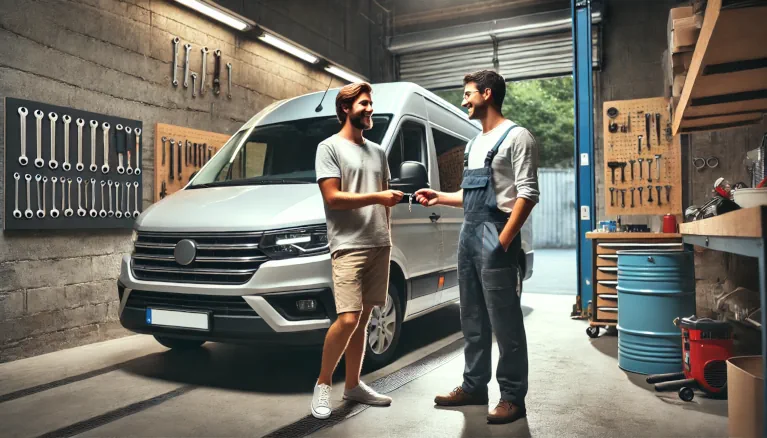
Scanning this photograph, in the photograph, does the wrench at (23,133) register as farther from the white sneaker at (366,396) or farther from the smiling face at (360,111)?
the white sneaker at (366,396)

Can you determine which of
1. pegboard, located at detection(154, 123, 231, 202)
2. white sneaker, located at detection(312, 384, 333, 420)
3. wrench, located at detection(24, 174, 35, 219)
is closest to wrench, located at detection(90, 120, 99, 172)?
wrench, located at detection(24, 174, 35, 219)

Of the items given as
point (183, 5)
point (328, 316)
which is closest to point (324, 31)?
point (183, 5)

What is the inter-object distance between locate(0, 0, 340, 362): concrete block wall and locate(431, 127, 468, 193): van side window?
2.73 metres

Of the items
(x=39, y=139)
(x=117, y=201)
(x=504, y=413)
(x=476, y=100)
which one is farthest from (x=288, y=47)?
(x=504, y=413)

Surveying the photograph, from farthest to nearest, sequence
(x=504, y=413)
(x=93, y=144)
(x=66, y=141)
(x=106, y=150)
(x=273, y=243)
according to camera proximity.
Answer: (x=106, y=150), (x=93, y=144), (x=66, y=141), (x=273, y=243), (x=504, y=413)

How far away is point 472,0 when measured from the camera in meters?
9.57

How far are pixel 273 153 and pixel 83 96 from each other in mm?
1841

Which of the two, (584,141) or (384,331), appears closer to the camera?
(384,331)

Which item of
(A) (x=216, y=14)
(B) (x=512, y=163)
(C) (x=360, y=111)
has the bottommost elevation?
(B) (x=512, y=163)

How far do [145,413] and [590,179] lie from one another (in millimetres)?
4803

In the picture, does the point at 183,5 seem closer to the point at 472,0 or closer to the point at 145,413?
the point at 145,413

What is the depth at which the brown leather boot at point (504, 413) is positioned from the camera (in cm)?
294

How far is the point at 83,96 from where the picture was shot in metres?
4.97

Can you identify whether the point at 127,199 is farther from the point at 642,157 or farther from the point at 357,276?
the point at 642,157
